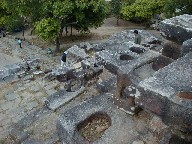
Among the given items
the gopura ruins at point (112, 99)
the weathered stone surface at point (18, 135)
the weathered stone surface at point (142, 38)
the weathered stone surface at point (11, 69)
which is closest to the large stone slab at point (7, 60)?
the weathered stone surface at point (11, 69)

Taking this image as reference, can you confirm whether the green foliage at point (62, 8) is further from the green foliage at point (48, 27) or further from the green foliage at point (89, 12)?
the green foliage at point (48, 27)

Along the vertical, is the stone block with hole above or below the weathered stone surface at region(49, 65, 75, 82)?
above

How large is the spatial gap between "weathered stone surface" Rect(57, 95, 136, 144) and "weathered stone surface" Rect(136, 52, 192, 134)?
83.8 inches

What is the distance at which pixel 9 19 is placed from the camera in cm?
2570

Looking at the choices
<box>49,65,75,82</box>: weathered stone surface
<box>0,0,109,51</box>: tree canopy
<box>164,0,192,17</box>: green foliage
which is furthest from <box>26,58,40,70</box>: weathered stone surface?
<box>164,0,192,17</box>: green foliage

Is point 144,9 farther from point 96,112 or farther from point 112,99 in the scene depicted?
point 96,112

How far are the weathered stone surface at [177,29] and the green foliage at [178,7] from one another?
10854 mm

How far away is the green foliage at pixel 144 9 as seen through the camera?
88.8 ft

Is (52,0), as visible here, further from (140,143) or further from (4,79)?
(140,143)

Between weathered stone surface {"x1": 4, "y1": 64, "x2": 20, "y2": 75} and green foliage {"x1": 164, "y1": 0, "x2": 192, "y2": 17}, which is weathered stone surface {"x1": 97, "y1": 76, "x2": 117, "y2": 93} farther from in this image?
green foliage {"x1": 164, "y1": 0, "x2": 192, "y2": 17}

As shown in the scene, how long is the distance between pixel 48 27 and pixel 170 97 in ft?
50.3

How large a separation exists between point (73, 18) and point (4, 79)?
7.89m

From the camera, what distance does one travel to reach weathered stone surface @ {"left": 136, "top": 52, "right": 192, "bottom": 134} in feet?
22.8

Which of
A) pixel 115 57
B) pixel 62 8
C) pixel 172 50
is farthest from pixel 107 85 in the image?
pixel 62 8
